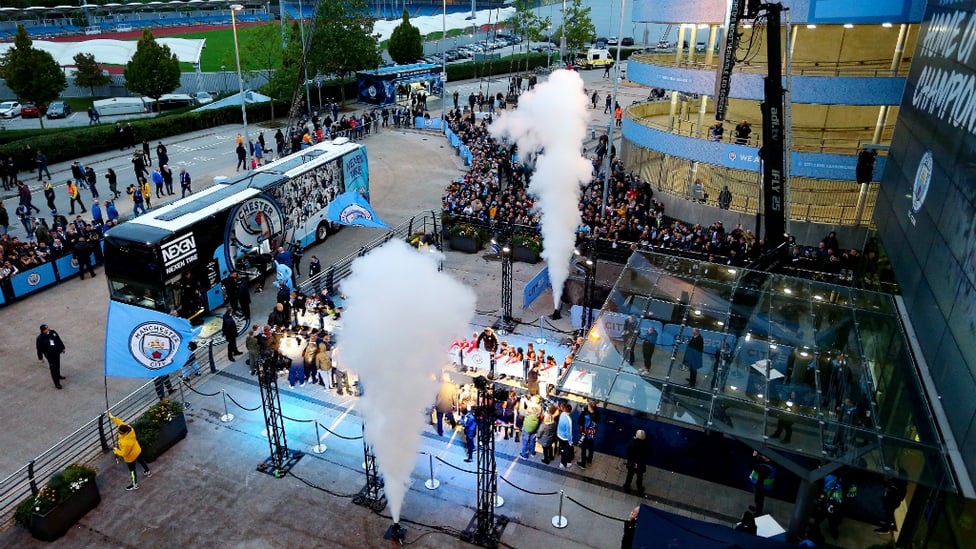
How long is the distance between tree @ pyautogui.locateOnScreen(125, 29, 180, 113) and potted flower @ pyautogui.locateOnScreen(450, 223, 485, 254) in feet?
109

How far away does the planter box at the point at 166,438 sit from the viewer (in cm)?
1410

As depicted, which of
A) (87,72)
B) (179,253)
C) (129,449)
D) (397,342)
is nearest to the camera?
(397,342)

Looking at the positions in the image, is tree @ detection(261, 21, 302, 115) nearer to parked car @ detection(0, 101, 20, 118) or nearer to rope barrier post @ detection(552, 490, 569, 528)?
parked car @ detection(0, 101, 20, 118)

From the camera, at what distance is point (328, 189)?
87.3ft

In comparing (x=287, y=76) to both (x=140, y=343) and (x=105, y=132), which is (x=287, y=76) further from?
(x=140, y=343)

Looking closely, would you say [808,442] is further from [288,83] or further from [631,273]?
[288,83]

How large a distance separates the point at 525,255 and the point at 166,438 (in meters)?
14.4

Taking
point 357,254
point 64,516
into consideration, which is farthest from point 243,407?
point 357,254

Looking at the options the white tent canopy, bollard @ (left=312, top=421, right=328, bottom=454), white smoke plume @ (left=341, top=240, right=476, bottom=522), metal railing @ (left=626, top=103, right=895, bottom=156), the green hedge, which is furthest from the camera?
the white tent canopy

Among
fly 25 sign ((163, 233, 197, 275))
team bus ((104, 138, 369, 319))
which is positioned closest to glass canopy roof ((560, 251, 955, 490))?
fly 25 sign ((163, 233, 197, 275))

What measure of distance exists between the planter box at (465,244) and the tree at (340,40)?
30743 mm

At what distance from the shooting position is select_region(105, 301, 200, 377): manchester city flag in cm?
1380

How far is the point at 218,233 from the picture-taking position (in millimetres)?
20344

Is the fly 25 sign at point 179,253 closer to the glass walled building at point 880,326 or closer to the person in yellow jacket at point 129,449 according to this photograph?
the person in yellow jacket at point 129,449
